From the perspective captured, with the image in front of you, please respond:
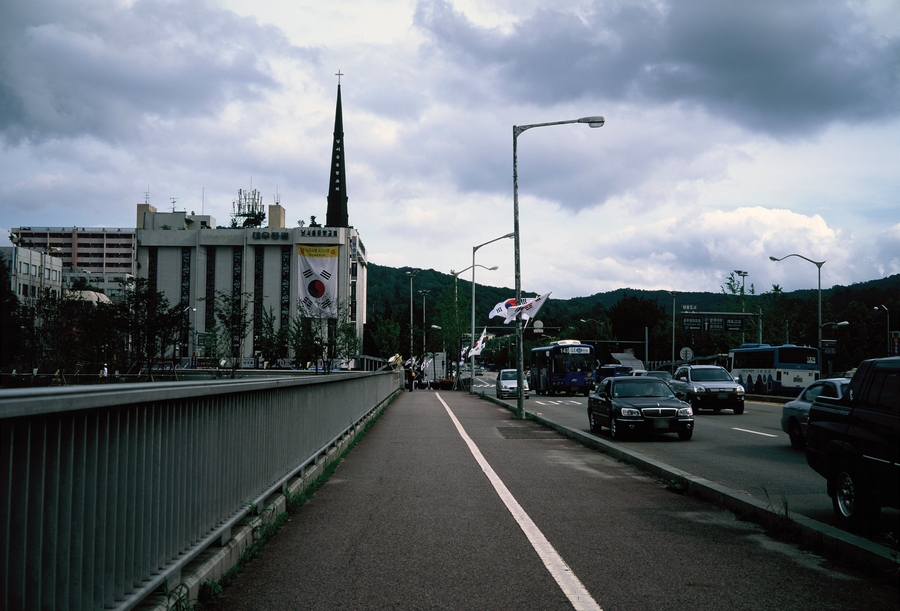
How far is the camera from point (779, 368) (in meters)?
42.6

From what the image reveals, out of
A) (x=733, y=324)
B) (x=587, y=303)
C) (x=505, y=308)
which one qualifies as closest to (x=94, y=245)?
(x=587, y=303)

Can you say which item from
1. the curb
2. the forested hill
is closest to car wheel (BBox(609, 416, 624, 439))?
the curb

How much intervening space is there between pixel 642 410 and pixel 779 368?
28.8 meters

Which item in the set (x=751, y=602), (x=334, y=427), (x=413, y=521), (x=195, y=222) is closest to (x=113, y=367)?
(x=334, y=427)

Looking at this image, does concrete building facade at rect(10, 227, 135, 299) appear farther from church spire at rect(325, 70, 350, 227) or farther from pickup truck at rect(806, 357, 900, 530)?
pickup truck at rect(806, 357, 900, 530)

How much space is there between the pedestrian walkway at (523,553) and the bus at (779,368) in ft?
113

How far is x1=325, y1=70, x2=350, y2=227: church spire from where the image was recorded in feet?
456

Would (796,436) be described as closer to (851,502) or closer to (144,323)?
(851,502)

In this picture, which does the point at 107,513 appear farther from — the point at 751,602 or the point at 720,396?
the point at 720,396

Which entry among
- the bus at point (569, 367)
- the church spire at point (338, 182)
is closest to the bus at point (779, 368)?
the bus at point (569, 367)

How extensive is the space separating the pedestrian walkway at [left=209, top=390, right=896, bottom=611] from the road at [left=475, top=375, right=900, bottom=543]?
103cm

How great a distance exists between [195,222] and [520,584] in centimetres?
13919

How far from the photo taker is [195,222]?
447ft

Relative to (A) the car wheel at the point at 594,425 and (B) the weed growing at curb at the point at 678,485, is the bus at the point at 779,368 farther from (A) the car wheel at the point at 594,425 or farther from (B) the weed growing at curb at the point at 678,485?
(B) the weed growing at curb at the point at 678,485
